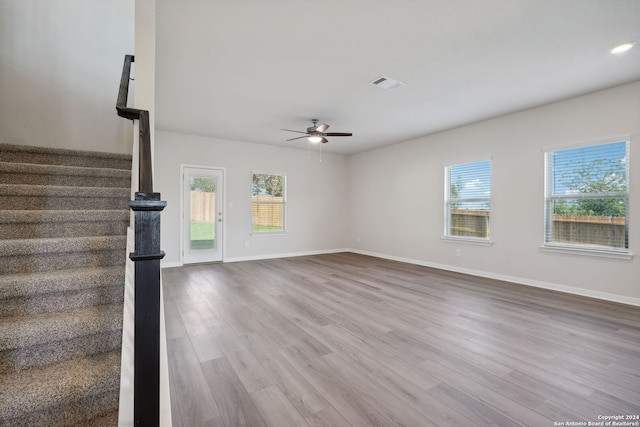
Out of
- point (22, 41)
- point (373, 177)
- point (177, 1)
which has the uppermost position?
point (22, 41)

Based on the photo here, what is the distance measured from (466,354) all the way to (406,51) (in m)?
2.85

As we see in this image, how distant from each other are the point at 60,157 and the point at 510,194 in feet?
19.3

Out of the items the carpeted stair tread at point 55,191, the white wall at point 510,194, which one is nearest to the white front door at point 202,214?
the carpeted stair tread at point 55,191

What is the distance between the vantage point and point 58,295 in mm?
1658

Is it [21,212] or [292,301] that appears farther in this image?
[292,301]

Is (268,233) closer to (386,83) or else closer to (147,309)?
(386,83)

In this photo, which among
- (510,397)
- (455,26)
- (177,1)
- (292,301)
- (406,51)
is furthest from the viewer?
(292,301)

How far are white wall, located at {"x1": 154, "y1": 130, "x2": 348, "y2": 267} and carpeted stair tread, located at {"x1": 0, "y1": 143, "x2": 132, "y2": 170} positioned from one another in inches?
111

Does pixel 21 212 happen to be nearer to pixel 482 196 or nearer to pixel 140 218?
pixel 140 218

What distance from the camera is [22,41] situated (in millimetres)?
3211

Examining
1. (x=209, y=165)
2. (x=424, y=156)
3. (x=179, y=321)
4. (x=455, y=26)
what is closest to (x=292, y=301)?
(x=179, y=321)

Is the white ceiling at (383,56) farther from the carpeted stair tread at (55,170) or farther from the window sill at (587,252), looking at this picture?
the window sill at (587,252)

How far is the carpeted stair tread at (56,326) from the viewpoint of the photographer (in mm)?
1382

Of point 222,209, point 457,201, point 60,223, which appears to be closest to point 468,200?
point 457,201
